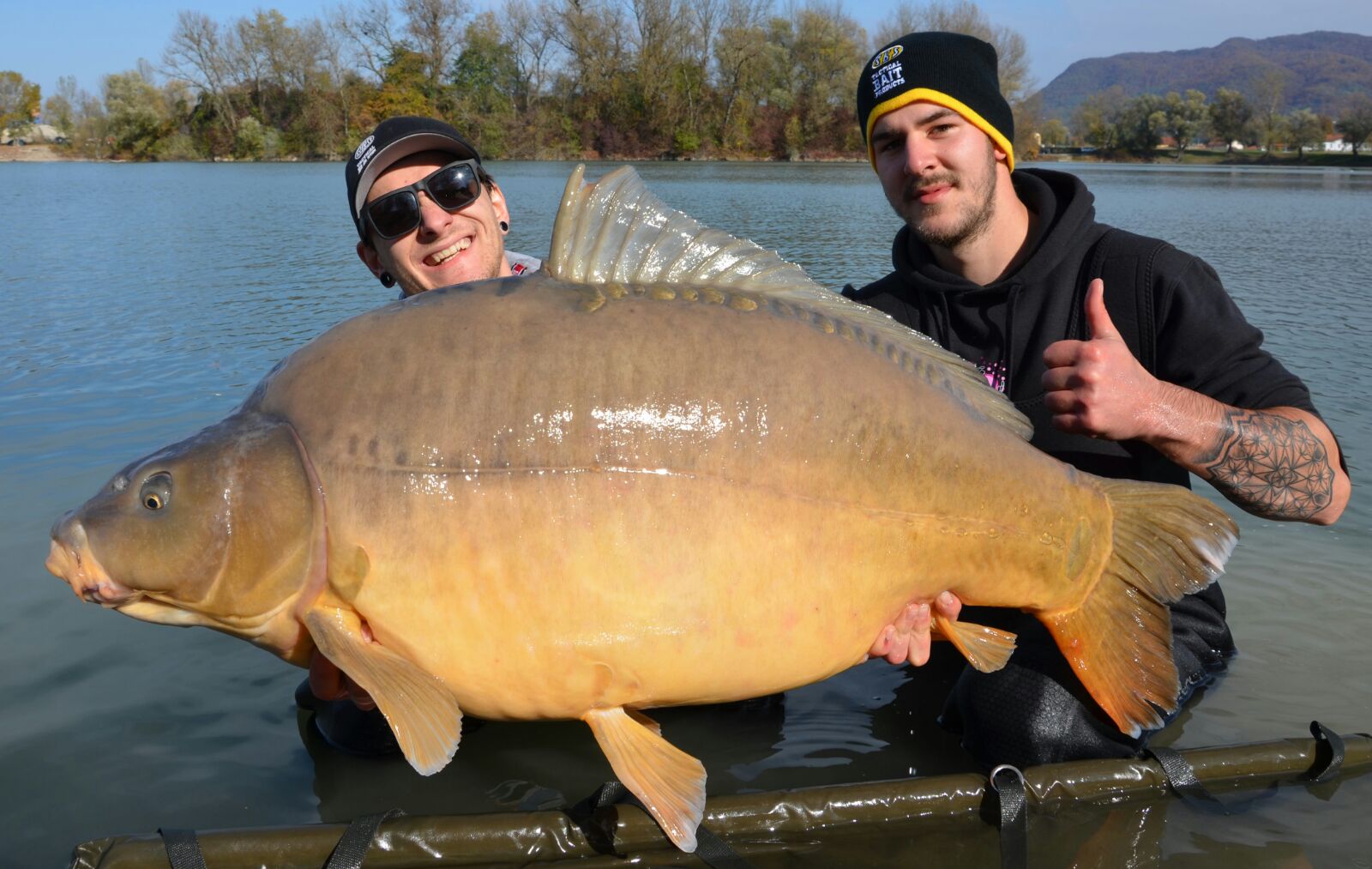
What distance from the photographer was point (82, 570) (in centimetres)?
180

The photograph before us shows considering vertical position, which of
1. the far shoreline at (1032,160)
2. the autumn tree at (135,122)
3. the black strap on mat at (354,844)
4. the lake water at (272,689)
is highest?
the autumn tree at (135,122)

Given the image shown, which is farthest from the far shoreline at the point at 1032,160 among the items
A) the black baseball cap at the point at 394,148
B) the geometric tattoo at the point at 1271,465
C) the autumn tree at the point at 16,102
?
the geometric tattoo at the point at 1271,465

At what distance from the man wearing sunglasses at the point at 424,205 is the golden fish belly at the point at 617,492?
1.55m

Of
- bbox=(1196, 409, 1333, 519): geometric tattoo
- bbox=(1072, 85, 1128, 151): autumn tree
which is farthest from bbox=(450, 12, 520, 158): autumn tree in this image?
bbox=(1196, 409, 1333, 519): geometric tattoo

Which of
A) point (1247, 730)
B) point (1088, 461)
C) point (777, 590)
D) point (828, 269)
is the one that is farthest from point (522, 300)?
point (828, 269)

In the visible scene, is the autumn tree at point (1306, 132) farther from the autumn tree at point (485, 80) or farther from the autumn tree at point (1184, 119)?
the autumn tree at point (485, 80)

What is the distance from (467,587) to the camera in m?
1.82

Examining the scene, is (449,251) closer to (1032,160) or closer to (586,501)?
(586,501)

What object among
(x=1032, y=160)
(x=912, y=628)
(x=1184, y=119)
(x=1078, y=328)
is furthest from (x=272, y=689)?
(x=1184, y=119)

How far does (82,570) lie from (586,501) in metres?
0.94

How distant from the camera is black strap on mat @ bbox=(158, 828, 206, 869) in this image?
190 cm

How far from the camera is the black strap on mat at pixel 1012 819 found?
2197 millimetres

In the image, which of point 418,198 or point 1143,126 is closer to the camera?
point 418,198

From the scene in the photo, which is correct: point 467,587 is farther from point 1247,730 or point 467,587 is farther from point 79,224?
point 79,224
